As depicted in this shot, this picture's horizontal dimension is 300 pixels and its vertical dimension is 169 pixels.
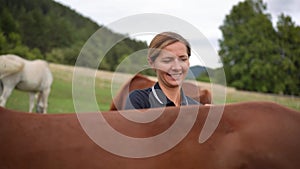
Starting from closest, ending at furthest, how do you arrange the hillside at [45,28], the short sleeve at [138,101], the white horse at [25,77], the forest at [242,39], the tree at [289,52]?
the short sleeve at [138,101]
the white horse at [25,77]
the hillside at [45,28]
the forest at [242,39]
the tree at [289,52]

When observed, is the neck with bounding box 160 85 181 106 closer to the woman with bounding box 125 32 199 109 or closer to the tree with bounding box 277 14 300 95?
the woman with bounding box 125 32 199 109

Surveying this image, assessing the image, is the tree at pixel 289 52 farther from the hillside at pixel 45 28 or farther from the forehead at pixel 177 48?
the forehead at pixel 177 48

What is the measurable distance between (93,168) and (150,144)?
0.20m

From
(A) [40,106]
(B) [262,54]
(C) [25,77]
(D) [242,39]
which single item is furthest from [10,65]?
(D) [242,39]

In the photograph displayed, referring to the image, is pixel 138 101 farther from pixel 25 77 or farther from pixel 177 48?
pixel 25 77

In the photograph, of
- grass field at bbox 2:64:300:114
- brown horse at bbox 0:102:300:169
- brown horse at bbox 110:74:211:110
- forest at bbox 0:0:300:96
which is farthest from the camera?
Result: forest at bbox 0:0:300:96

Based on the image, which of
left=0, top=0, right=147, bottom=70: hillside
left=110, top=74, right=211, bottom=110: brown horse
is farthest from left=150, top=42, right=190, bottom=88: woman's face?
left=0, top=0, right=147, bottom=70: hillside

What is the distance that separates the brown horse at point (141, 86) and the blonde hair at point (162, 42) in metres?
0.36

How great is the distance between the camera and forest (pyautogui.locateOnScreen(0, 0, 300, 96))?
1420 inches

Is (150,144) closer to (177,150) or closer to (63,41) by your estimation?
(177,150)

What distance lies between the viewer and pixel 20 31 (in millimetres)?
33906

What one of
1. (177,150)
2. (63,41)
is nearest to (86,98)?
(177,150)

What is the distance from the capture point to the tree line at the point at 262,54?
3884 centimetres

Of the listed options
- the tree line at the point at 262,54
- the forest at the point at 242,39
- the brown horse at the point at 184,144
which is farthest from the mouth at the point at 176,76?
the tree line at the point at 262,54
